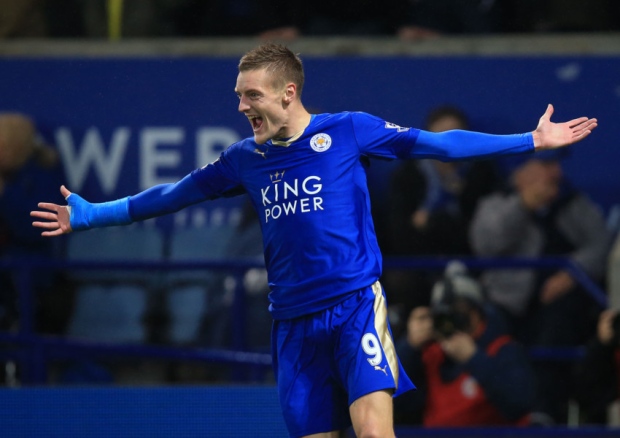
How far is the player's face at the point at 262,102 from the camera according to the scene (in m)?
4.75

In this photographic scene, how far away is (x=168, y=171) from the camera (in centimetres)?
841

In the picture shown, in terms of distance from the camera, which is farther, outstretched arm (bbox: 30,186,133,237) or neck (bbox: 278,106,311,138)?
outstretched arm (bbox: 30,186,133,237)

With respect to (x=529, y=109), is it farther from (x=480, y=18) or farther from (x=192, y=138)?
(x=192, y=138)

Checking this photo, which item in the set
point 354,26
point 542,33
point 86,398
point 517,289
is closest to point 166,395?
point 86,398

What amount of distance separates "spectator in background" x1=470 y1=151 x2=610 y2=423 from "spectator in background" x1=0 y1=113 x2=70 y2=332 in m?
2.63

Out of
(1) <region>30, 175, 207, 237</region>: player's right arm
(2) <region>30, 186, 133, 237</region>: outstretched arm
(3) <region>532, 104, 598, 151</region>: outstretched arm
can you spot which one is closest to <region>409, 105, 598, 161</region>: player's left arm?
(3) <region>532, 104, 598, 151</region>: outstretched arm

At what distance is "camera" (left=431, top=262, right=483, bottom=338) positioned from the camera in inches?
285

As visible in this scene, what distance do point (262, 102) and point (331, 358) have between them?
974mm

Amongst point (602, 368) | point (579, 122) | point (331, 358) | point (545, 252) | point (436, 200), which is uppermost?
point (579, 122)

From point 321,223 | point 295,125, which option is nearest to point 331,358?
point 321,223

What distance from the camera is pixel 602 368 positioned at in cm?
725

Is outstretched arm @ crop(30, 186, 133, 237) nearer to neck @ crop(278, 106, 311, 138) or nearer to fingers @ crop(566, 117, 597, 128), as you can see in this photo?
neck @ crop(278, 106, 311, 138)

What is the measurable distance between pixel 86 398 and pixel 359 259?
120 inches

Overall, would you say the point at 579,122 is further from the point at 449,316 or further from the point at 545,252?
the point at 545,252
